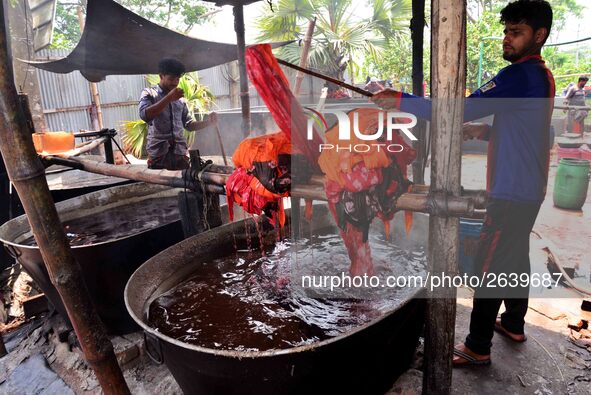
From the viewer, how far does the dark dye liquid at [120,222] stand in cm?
443

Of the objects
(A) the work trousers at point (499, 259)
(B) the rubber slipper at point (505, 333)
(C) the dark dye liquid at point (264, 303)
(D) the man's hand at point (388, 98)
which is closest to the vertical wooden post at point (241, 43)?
(C) the dark dye liquid at point (264, 303)

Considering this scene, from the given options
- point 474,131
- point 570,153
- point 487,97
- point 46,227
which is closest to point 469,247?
point 474,131

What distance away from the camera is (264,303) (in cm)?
321

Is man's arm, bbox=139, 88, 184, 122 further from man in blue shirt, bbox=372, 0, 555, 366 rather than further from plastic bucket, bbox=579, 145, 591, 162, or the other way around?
plastic bucket, bbox=579, 145, 591, 162

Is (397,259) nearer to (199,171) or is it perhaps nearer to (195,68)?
(199,171)

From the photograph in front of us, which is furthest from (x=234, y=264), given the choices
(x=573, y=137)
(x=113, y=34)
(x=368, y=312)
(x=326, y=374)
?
(x=573, y=137)

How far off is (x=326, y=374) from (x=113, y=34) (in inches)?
203

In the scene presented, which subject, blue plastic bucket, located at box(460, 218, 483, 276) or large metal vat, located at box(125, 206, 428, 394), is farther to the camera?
Result: blue plastic bucket, located at box(460, 218, 483, 276)

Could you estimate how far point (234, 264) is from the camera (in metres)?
3.86

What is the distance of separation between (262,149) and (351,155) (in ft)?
2.12

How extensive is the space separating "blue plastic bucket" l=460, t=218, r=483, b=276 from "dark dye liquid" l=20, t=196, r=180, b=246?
319 cm

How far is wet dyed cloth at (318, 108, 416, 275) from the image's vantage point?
246cm

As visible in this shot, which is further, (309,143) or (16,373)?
(16,373)

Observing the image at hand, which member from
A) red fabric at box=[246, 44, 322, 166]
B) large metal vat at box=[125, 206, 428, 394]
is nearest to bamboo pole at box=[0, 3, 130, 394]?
large metal vat at box=[125, 206, 428, 394]
